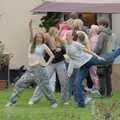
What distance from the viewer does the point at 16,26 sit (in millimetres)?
22516

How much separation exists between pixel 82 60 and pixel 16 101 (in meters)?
1.71

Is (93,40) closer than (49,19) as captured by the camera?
Yes

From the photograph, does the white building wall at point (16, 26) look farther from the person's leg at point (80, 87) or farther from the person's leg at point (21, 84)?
the person's leg at point (80, 87)

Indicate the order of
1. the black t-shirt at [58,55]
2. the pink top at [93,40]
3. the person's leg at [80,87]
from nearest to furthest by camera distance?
the person's leg at [80,87], the black t-shirt at [58,55], the pink top at [93,40]

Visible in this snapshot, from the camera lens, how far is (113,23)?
72.2ft

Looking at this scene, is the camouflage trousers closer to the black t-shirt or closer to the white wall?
the black t-shirt

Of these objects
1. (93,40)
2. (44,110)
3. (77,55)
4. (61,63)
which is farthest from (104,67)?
(44,110)

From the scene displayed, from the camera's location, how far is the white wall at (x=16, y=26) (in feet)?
73.7

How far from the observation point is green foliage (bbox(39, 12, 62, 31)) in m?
21.4

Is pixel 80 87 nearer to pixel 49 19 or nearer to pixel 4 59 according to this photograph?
pixel 4 59

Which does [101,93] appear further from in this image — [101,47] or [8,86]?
[8,86]

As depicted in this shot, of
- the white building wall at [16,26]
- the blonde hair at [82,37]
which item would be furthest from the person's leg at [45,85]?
the white building wall at [16,26]

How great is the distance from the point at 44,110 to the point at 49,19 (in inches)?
287

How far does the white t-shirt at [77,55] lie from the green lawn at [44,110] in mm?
880
